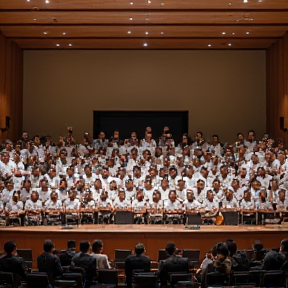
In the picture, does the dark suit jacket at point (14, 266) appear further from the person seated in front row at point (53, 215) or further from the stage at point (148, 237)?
the person seated in front row at point (53, 215)

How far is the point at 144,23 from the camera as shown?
59.5 feet

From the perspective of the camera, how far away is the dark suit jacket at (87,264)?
32.0 ft

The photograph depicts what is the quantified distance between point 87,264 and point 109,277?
18.1 inches

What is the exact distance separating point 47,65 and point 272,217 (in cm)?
1027

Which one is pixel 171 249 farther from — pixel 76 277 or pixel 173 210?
pixel 173 210

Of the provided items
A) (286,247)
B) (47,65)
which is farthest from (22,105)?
(286,247)

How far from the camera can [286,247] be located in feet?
32.6

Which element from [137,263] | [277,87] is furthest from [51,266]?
[277,87]

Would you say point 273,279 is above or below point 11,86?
below

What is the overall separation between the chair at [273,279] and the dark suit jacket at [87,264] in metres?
2.33

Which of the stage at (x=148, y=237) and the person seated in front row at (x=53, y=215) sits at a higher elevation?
the person seated in front row at (x=53, y=215)

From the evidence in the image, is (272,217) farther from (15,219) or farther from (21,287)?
(21,287)

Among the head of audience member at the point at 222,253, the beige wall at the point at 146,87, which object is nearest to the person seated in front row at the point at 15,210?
the head of audience member at the point at 222,253

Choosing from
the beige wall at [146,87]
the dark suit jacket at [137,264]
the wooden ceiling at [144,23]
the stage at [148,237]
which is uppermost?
the wooden ceiling at [144,23]
